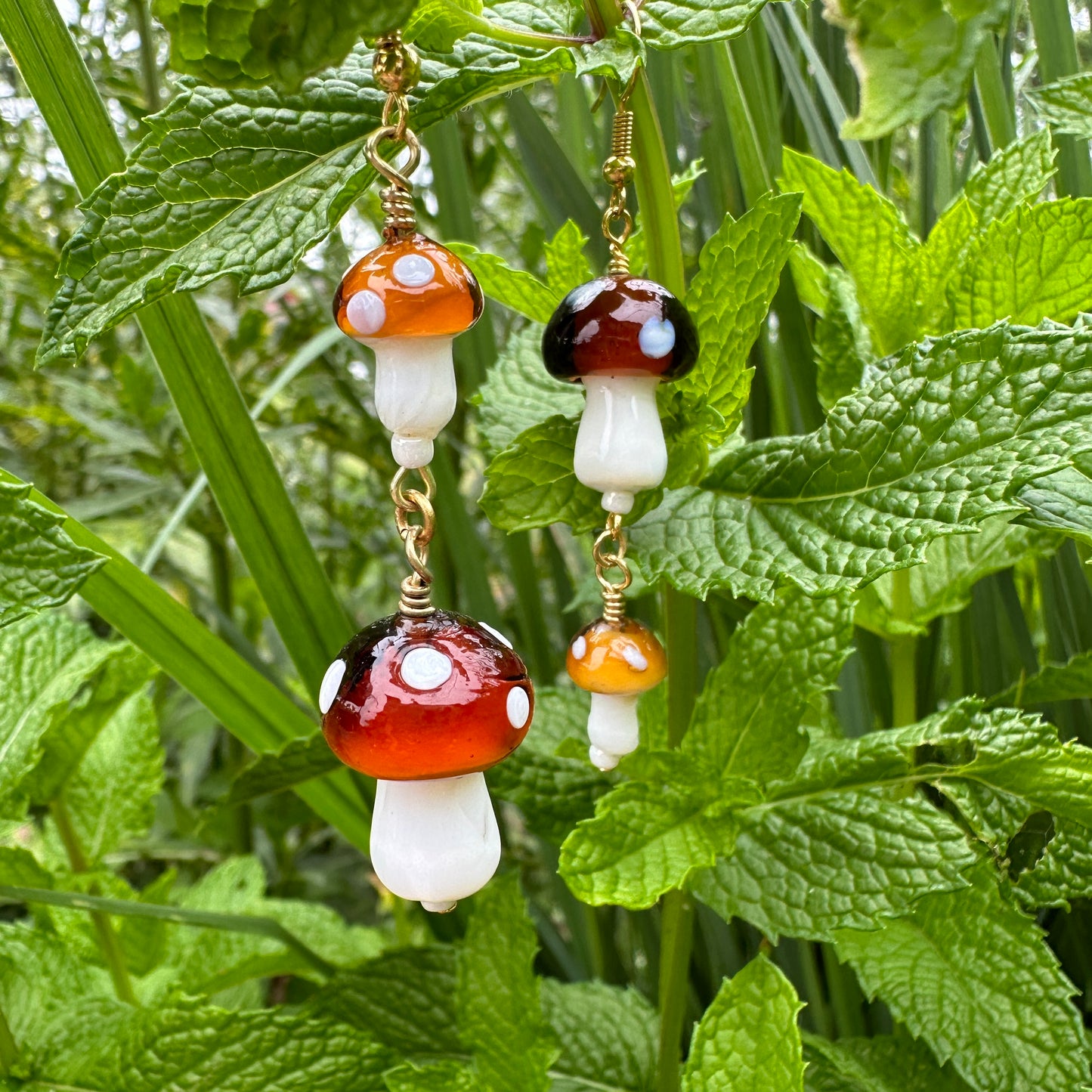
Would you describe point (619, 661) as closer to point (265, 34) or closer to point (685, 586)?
point (685, 586)

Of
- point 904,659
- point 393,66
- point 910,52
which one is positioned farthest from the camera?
point 904,659

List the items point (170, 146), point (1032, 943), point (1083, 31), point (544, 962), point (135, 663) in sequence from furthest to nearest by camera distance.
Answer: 1. point (1083, 31)
2. point (544, 962)
3. point (135, 663)
4. point (1032, 943)
5. point (170, 146)

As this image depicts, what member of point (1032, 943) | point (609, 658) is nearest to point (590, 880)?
point (609, 658)

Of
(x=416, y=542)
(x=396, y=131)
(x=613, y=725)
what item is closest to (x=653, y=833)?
(x=613, y=725)

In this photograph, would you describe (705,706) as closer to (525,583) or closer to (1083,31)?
(525,583)

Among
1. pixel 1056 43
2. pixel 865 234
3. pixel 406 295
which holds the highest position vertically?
pixel 1056 43

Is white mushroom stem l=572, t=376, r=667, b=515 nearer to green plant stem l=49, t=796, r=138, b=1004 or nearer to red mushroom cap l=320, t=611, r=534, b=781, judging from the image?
red mushroom cap l=320, t=611, r=534, b=781

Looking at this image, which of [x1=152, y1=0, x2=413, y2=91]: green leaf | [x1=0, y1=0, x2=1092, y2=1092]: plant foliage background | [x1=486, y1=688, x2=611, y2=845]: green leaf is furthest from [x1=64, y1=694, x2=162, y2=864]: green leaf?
[x1=152, y1=0, x2=413, y2=91]: green leaf
